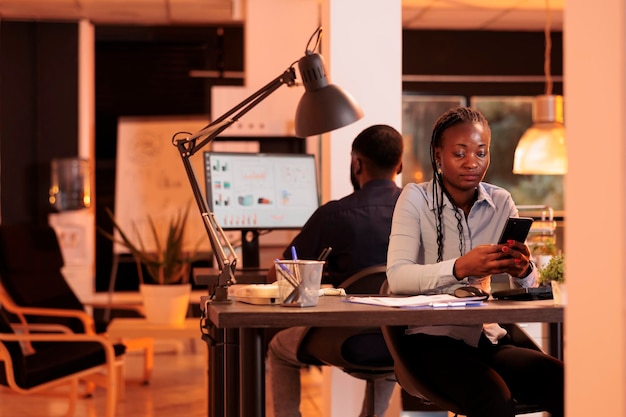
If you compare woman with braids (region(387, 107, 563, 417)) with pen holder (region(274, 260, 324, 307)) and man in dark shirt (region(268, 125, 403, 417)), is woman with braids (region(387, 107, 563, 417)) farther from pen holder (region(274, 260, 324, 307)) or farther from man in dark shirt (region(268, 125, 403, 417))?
man in dark shirt (region(268, 125, 403, 417))

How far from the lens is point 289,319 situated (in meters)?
2.15

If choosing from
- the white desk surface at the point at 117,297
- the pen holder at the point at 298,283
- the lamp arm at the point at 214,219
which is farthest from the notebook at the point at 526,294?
the white desk surface at the point at 117,297

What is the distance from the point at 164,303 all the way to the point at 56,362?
831 millimetres

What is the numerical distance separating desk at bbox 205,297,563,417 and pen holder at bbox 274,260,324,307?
38 mm

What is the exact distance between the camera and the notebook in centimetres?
244

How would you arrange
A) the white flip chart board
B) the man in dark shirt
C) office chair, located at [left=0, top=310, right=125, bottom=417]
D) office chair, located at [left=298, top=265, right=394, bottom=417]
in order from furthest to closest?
the white flip chart board
office chair, located at [left=0, top=310, right=125, bottom=417]
the man in dark shirt
office chair, located at [left=298, top=265, right=394, bottom=417]

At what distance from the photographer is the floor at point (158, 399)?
213 inches

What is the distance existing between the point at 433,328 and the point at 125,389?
157 inches

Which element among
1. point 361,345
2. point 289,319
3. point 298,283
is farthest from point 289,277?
point 361,345

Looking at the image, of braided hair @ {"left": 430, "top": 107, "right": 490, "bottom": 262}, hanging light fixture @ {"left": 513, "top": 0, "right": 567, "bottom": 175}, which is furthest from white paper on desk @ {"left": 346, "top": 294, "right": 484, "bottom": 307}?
hanging light fixture @ {"left": 513, "top": 0, "right": 567, "bottom": 175}

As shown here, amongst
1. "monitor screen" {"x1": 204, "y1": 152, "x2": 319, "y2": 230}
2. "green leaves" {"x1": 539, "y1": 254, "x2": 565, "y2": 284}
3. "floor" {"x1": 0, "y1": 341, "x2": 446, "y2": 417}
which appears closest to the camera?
"green leaves" {"x1": 539, "y1": 254, "x2": 565, "y2": 284}

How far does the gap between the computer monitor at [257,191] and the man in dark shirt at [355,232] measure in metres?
1.01

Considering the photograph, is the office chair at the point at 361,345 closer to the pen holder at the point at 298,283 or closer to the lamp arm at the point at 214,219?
the lamp arm at the point at 214,219

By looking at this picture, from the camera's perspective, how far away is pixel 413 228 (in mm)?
2781
